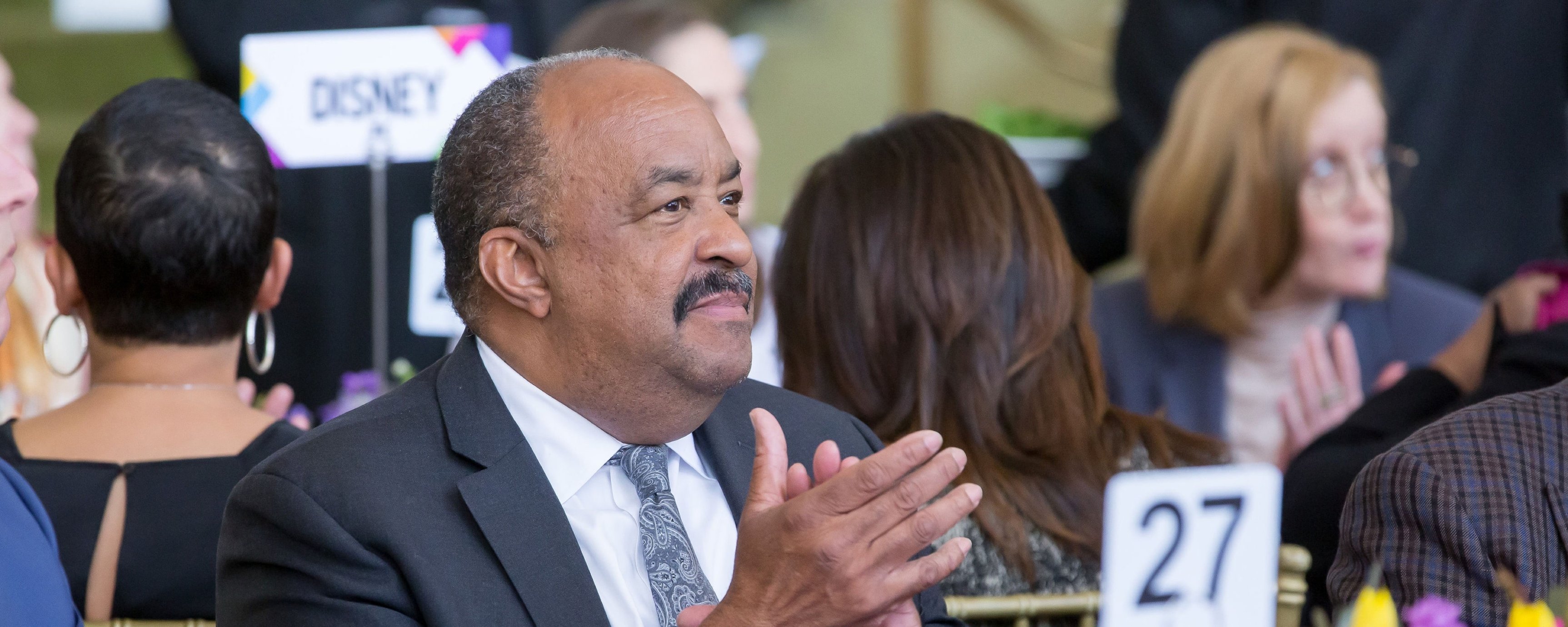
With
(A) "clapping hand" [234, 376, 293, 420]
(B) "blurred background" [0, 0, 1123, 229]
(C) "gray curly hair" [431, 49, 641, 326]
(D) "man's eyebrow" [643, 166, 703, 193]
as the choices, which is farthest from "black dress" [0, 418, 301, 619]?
(B) "blurred background" [0, 0, 1123, 229]

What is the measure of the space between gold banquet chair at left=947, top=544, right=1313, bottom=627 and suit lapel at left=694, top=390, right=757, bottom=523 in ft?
1.13

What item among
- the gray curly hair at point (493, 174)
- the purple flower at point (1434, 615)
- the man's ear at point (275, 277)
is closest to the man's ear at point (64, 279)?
the man's ear at point (275, 277)

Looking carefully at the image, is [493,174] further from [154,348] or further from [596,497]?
[154,348]

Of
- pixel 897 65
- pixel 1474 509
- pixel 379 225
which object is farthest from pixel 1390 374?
pixel 897 65

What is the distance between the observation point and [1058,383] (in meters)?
2.05

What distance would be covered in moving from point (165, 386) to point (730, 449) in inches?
30.2

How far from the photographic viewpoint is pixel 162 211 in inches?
73.5

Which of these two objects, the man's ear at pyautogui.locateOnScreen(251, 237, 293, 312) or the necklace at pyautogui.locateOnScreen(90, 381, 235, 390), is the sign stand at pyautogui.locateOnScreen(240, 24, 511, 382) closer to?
the man's ear at pyautogui.locateOnScreen(251, 237, 293, 312)

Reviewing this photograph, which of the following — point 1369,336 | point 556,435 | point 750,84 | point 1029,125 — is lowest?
point 750,84

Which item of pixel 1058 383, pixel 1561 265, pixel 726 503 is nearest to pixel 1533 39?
pixel 1561 265

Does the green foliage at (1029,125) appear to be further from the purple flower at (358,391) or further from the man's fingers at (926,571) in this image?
the man's fingers at (926,571)

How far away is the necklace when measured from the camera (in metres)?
1.90

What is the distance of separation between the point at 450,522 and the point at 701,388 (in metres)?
0.26

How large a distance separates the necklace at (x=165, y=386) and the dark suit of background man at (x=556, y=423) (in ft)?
1.73
